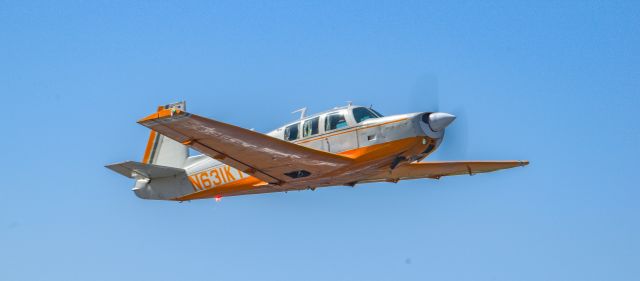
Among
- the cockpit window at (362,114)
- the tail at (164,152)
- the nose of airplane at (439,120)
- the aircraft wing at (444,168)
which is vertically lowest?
the aircraft wing at (444,168)

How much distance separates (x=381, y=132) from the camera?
30328 millimetres

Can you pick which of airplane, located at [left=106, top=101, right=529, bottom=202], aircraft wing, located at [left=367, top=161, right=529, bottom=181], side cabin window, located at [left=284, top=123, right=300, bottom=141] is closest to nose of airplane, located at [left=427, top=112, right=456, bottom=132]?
airplane, located at [left=106, top=101, right=529, bottom=202]

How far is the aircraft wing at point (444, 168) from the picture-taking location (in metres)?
34.2

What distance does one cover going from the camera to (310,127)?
31.4m

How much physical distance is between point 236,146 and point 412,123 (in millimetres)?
5241

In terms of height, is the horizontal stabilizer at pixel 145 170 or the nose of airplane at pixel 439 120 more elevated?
the nose of airplane at pixel 439 120

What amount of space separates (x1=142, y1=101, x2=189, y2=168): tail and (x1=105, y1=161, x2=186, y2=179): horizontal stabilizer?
891mm

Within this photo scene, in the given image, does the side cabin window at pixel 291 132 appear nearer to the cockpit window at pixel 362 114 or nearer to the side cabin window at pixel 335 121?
the side cabin window at pixel 335 121

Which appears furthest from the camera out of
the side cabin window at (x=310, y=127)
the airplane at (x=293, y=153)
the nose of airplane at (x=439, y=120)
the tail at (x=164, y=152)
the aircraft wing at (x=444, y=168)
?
the tail at (x=164, y=152)

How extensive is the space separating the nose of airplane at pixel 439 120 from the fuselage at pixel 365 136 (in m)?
0.03

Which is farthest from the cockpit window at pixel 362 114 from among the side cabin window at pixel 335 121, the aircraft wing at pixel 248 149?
the aircraft wing at pixel 248 149

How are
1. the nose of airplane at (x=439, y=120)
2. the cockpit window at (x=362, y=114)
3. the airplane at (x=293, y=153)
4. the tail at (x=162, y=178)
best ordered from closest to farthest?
the airplane at (x=293, y=153) < the nose of airplane at (x=439, y=120) < the cockpit window at (x=362, y=114) < the tail at (x=162, y=178)

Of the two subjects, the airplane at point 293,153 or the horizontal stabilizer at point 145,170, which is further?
the horizontal stabilizer at point 145,170

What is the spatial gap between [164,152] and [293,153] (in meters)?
7.98
